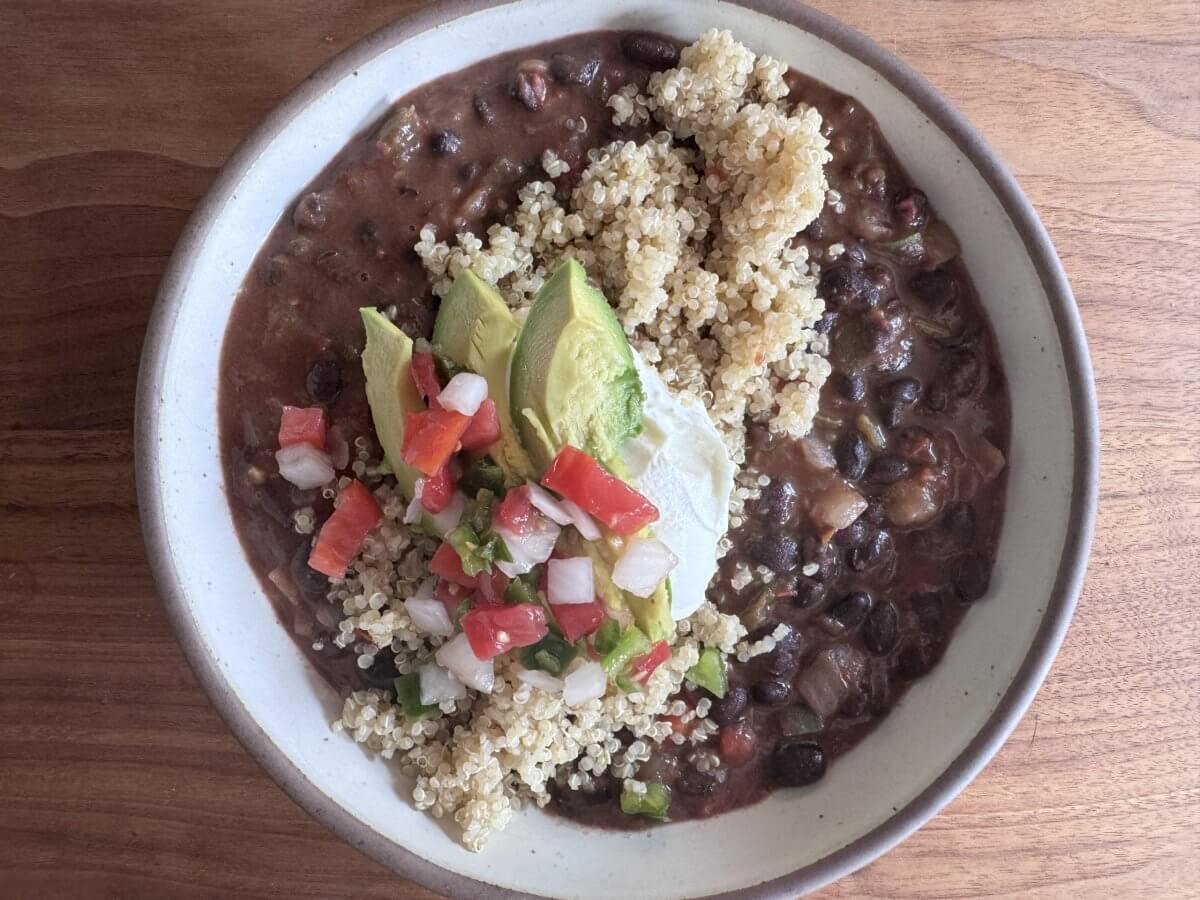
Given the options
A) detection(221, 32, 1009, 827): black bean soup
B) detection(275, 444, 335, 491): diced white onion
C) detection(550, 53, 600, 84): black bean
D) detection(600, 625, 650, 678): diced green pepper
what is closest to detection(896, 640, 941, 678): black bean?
detection(221, 32, 1009, 827): black bean soup

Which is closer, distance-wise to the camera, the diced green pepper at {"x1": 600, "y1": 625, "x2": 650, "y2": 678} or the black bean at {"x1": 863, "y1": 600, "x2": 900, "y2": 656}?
the diced green pepper at {"x1": 600, "y1": 625, "x2": 650, "y2": 678}

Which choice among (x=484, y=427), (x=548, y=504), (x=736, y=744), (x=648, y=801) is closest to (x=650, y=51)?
(x=484, y=427)

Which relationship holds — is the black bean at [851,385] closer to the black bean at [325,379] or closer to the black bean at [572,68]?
the black bean at [572,68]

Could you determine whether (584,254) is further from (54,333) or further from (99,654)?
(99,654)

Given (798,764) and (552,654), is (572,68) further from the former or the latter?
(798,764)

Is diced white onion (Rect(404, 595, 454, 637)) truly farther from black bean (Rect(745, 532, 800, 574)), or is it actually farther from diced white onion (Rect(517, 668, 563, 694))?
black bean (Rect(745, 532, 800, 574))

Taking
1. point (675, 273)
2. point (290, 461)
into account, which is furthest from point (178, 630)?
point (675, 273)
